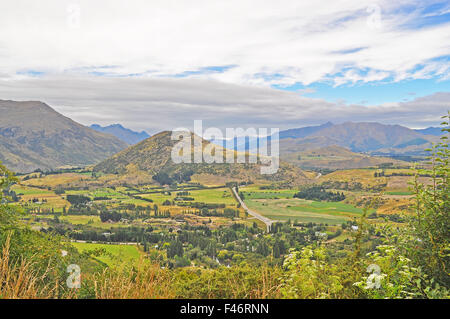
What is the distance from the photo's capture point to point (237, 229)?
7856cm

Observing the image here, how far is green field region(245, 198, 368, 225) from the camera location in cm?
8956

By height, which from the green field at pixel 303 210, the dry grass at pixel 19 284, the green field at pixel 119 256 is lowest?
the green field at pixel 303 210

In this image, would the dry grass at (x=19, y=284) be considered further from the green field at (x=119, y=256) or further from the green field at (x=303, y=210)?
the green field at (x=303, y=210)

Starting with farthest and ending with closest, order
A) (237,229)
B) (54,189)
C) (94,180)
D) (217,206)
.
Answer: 1. (94,180)
2. (54,189)
3. (217,206)
4. (237,229)

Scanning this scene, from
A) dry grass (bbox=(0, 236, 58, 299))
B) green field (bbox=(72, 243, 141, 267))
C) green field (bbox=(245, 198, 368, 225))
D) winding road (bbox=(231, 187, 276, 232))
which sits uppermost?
dry grass (bbox=(0, 236, 58, 299))

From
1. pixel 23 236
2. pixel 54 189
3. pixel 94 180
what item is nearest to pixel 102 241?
pixel 23 236

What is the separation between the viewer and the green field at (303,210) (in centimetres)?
8956

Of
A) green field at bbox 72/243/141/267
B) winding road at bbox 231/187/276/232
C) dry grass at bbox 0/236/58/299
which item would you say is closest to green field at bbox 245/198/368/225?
winding road at bbox 231/187/276/232

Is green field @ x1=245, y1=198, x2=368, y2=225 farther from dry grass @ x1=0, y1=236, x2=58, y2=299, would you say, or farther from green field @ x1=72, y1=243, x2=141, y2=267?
dry grass @ x1=0, y1=236, x2=58, y2=299

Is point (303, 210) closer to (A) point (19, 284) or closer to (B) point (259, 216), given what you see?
(B) point (259, 216)

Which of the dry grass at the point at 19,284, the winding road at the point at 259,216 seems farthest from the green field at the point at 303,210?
the dry grass at the point at 19,284
